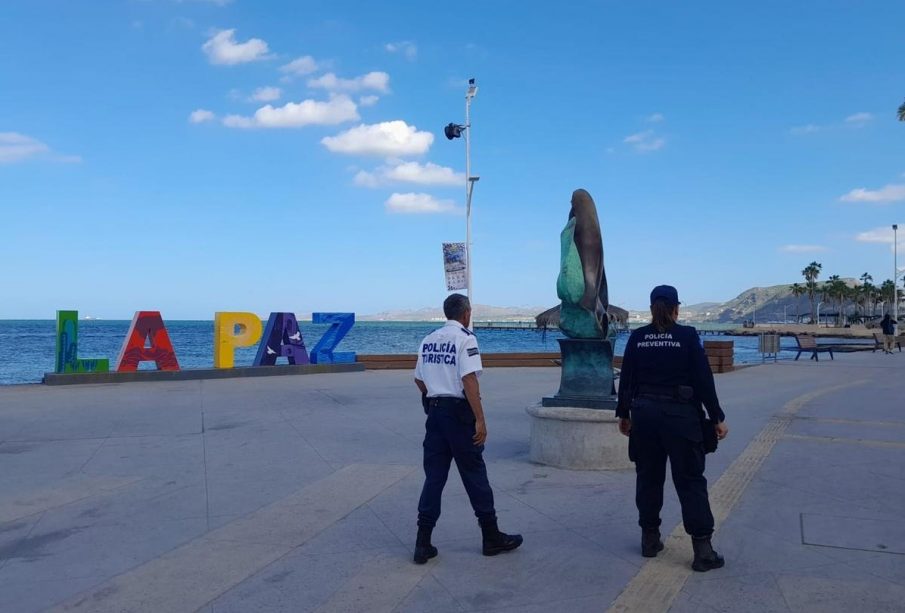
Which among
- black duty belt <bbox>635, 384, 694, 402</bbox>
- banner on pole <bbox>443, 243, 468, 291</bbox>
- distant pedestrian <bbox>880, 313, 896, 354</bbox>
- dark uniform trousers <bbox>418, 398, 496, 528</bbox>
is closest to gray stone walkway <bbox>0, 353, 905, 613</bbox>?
dark uniform trousers <bbox>418, 398, 496, 528</bbox>

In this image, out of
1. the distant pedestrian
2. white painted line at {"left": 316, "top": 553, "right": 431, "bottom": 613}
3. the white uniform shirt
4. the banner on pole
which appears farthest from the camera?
the distant pedestrian

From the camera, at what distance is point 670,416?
461 cm

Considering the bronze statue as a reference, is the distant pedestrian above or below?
below

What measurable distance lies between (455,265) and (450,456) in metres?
16.7

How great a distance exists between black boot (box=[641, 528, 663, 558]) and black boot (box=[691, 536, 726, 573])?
0.93 ft

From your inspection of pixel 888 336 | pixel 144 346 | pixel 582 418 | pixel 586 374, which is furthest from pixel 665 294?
pixel 888 336

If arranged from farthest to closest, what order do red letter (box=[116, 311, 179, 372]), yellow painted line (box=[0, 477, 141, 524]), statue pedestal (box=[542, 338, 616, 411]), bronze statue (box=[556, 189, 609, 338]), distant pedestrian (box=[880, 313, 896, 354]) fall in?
distant pedestrian (box=[880, 313, 896, 354]) → red letter (box=[116, 311, 179, 372]) → bronze statue (box=[556, 189, 609, 338]) → statue pedestal (box=[542, 338, 616, 411]) → yellow painted line (box=[0, 477, 141, 524])

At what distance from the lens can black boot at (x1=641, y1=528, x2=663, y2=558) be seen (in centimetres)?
482

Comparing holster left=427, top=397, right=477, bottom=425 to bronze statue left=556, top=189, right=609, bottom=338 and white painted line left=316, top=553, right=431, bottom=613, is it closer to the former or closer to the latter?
white painted line left=316, top=553, right=431, bottom=613

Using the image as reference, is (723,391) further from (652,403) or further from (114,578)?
(114,578)

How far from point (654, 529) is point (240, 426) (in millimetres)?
7111

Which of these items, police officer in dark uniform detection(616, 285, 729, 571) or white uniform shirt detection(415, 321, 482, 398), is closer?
police officer in dark uniform detection(616, 285, 729, 571)

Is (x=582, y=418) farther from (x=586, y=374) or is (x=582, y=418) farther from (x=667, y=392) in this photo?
(x=667, y=392)

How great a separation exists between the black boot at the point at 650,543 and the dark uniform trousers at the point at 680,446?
0.86ft
